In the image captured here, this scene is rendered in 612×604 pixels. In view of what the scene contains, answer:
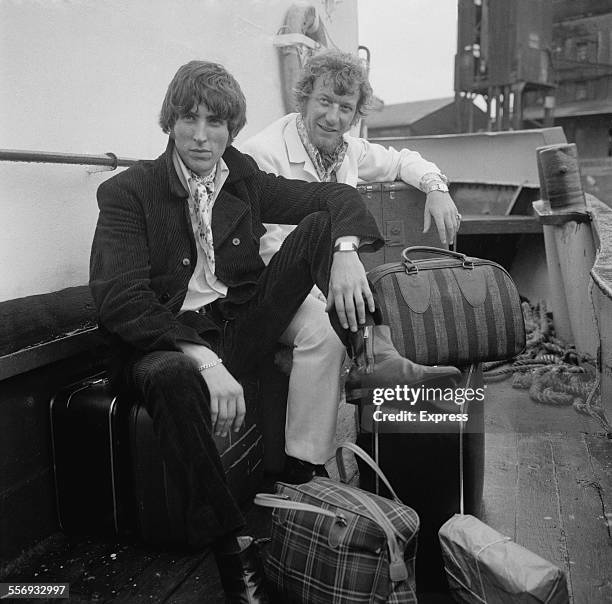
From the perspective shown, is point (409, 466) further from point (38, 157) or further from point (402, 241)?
point (402, 241)

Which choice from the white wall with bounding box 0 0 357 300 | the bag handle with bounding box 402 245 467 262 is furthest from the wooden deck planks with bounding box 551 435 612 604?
the white wall with bounding box 0 0 357 300

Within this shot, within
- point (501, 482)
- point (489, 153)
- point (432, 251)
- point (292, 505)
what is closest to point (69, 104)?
point (432, 251)

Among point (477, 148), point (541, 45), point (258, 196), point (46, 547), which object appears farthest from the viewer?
point (541, 45)

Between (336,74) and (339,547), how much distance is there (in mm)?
1817

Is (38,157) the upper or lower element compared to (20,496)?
upper

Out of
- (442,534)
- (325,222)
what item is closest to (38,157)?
(325,222)

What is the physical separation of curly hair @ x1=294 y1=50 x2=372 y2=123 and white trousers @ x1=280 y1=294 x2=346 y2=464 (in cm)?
105

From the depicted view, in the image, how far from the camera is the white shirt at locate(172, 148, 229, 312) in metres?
2.03

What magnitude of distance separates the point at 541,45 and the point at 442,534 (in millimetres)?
16710

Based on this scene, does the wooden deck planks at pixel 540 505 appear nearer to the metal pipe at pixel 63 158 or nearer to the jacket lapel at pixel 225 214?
the jacket lapel at pixel 225 214

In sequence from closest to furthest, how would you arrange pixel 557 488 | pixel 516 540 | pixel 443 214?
1. pixel 516 540
2. pixel 557 488
3. pixel 443 214

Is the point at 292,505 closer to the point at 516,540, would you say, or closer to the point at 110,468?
the point at 110,468

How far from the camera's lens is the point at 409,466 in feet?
6.26

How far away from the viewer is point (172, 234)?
1.97 meters
